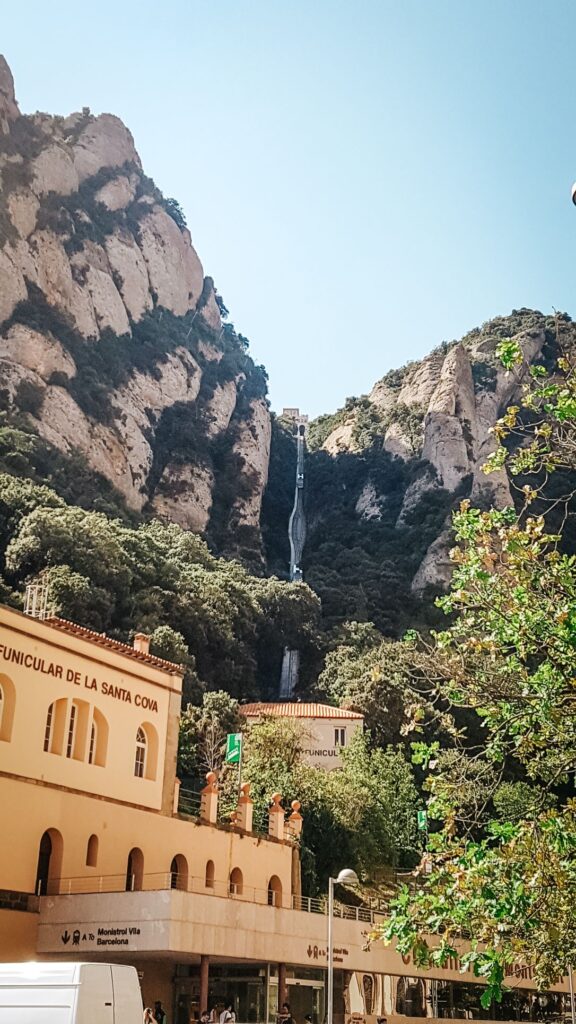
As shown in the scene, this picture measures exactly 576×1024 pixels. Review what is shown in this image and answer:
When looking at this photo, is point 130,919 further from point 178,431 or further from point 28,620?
point 178,431

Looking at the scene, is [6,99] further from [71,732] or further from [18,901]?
[18,901]

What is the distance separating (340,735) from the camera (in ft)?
222

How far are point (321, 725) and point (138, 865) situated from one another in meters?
36.3

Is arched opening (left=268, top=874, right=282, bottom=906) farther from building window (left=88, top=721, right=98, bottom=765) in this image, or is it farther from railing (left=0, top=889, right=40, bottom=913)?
railing (left=0, top=889, right=40, bottom=913)

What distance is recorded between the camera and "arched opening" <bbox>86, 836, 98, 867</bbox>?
30.9 meters

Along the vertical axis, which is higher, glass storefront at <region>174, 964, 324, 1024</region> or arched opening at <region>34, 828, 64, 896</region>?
arched opening at <region>34, 828, 64, 896</region>

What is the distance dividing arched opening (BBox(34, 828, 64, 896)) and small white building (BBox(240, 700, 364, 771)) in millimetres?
35506

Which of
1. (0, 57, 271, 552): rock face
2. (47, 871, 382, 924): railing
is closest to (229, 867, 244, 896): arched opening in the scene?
(47, 871, 382, 924): railing

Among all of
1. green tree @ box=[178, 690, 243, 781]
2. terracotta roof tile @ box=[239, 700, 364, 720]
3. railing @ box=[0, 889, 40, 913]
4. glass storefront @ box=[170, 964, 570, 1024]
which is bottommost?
glass storefront @ box=[170, 964, 570, 1024]

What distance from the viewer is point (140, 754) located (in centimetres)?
3466

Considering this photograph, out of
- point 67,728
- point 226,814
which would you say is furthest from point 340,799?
point 67,728

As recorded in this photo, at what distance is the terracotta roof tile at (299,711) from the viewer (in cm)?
6738

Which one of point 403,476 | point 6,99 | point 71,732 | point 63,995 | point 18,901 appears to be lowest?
point 63,995

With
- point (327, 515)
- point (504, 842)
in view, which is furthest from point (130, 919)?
point (327, 515)
